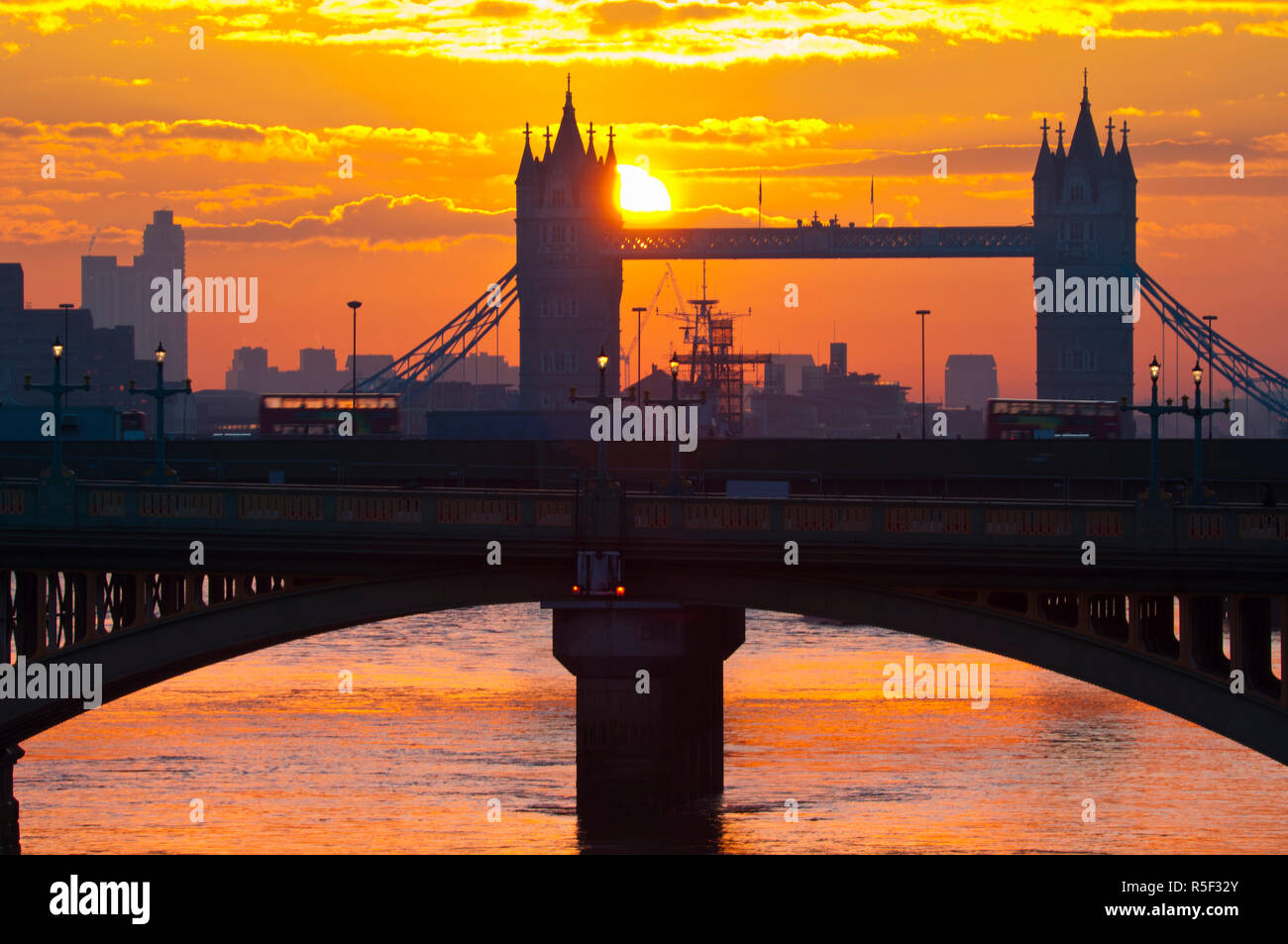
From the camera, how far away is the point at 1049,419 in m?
107

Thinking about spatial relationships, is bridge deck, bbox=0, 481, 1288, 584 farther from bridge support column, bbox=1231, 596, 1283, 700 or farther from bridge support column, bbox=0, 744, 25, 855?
bridge support column, bbox=0, 744, 25, 855

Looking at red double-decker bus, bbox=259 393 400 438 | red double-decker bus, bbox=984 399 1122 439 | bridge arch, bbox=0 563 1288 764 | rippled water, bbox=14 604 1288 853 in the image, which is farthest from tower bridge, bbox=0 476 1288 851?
red double-decker bus, bbox=259 393 400 438

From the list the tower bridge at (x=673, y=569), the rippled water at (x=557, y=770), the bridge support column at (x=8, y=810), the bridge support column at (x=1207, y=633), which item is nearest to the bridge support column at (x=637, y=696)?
the rippled water at (x=557, y=770)

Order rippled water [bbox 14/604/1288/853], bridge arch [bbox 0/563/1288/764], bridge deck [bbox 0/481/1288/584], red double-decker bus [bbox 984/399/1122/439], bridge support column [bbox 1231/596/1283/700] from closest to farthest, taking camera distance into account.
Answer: bridge arch [bbox 0/563/1288/764] → bridge support column [bbox 1231/596/1283/700] → bridge deck [bbox 0/481/1288/584] → rippled water [bbox 14/604/1288/853] → red double-decker bus [bbox 984/399/1122/439]

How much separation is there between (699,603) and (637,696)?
30.6 ft

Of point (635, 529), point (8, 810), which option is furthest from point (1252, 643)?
point (8, 810)

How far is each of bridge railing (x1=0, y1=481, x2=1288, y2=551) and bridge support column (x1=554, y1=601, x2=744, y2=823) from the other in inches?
328

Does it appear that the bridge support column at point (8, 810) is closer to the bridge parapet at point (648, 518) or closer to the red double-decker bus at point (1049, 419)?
the bridge parapet at point (648, 518)

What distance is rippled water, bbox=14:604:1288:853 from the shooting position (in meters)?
52.6
